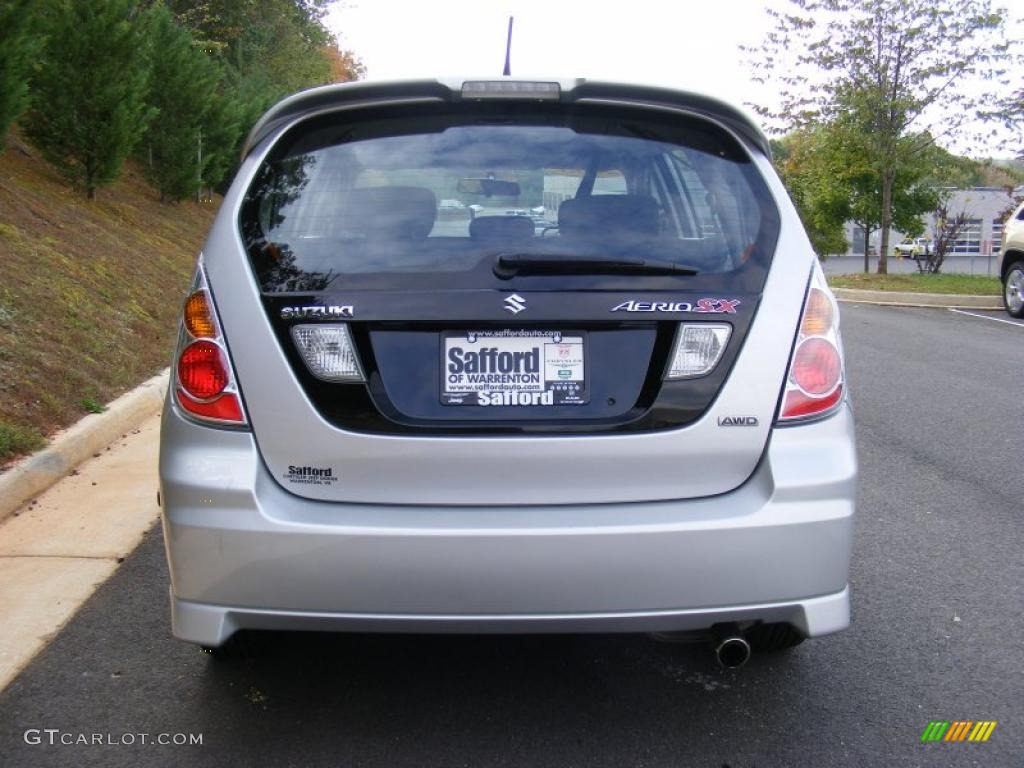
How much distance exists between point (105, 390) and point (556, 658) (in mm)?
4680

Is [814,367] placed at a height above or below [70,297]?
above

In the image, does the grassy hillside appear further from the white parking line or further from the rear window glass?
the white parking line

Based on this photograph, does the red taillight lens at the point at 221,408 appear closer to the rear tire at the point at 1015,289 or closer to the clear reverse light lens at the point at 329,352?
the clear reverse light lens at the point at 329,352

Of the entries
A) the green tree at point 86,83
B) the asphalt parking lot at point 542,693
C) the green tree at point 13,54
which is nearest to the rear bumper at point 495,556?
the asphalt parking lot at point 542,693

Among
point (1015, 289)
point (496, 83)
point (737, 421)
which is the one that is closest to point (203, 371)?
point (496, 83)

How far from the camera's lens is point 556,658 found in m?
3.53

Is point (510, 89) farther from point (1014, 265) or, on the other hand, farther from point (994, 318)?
point (1014, 265)

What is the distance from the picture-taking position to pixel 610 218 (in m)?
2.90

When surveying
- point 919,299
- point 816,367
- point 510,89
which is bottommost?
point 919,299

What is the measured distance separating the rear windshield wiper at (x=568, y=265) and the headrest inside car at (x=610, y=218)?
85mm

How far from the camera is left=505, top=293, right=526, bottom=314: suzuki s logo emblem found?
2721 mm

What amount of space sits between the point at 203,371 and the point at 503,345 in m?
0.80

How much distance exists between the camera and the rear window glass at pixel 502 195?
2832mm

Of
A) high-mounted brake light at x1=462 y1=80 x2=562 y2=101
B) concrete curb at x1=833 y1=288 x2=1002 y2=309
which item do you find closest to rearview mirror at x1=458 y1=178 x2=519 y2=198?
high-mounted brake light at x1=462 y1=80 x2=562 y2=101
